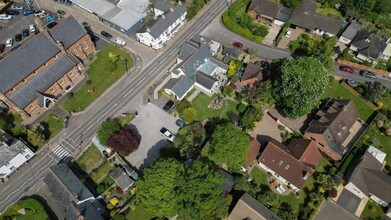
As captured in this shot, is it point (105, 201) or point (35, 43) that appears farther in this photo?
point (35, 43)

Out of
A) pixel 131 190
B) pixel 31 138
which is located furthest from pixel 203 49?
pixel 31 138

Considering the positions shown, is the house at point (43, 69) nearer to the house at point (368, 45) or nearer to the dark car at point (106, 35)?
the dark car at point (106, 35)

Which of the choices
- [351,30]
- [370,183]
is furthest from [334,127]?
[351,30]

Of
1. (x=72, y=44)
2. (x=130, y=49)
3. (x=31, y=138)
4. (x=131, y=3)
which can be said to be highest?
(x=131, y=3)

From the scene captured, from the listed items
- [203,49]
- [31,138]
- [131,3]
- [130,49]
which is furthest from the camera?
[131,3]

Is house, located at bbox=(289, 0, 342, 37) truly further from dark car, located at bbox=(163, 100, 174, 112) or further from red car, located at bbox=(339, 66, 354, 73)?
dark car, located at bbox=(163, 100, 174, 112)

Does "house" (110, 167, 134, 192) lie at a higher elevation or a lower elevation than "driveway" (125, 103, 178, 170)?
lower

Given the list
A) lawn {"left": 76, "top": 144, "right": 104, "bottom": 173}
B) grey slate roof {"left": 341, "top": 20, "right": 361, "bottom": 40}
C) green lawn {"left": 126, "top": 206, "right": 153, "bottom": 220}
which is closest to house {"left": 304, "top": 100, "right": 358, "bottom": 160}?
grey slate roof {"left": 341, "top": 20, "right": 361, "bottom": 40}

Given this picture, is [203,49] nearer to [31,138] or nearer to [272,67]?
[272,67]
